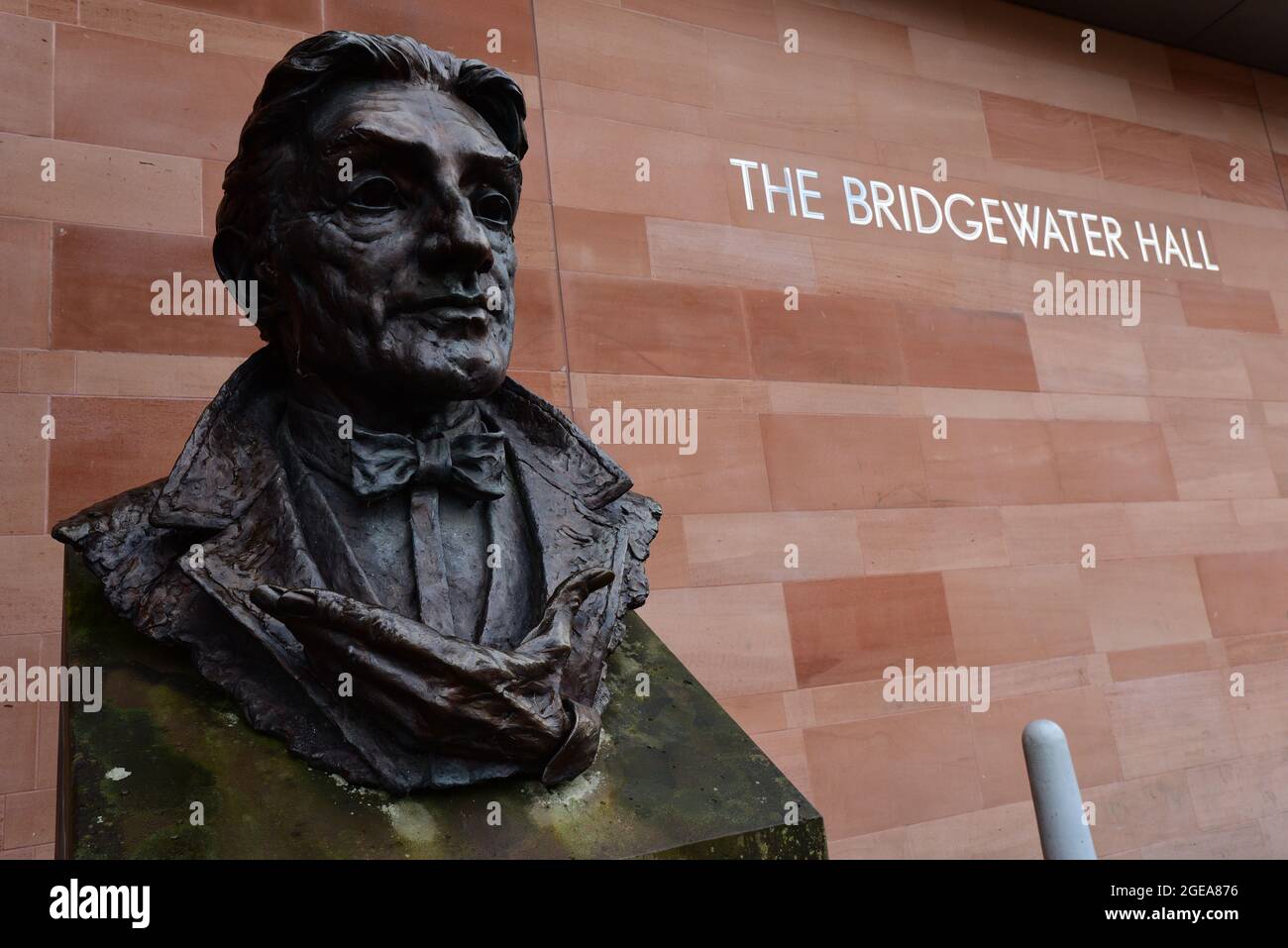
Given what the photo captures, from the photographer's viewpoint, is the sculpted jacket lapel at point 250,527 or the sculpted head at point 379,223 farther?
the sculpted head at point 379,223

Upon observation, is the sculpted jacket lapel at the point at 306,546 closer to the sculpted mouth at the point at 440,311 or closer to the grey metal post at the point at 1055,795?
the sculpted mouth at the point at 440,311

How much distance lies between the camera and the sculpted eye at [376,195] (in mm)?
2271

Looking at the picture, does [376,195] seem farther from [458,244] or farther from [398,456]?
[398,456]

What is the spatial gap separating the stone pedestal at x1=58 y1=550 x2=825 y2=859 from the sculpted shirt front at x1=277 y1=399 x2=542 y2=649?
0.33 metres

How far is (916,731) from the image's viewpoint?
196 inches

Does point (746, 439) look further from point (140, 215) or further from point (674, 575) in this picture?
point (140, 215)

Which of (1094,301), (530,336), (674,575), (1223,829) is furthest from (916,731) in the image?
(1094,301)

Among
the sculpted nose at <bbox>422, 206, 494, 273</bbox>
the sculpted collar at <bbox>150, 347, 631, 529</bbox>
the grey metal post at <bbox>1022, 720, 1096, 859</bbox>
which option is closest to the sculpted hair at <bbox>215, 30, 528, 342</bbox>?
the sculpted collar at <bbox>150, 347, 631, 529</bbox>

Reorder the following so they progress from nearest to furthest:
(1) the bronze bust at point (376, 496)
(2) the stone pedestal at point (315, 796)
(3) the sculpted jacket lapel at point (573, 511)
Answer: (2) the stone pedestal at point (315, 796), (1) the bronze bust at point (376, 496), (3) the sculpted jacket lapel at point (573, 511)

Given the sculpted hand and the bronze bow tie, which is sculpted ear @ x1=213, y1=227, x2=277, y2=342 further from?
the sculpted hand

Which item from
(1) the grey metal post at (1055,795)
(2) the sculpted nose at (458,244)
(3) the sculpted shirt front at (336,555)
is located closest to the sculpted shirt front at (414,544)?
(3) the sculpted shirt front at (336,555)

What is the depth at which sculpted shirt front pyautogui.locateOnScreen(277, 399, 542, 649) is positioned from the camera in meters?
2.21

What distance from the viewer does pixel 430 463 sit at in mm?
2332

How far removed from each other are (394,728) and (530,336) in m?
2.84
